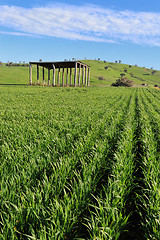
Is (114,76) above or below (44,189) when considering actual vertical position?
above

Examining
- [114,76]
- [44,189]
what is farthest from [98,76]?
[44,189]

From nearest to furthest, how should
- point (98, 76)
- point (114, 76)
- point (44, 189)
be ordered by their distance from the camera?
point (44, 189) < point (98, 76) < point (114, 76)

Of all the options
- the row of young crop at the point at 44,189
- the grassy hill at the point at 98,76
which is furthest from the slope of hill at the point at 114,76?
the row of young crop at the point at 44,189

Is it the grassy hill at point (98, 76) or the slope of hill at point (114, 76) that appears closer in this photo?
the grassy hill at point (98, 76)

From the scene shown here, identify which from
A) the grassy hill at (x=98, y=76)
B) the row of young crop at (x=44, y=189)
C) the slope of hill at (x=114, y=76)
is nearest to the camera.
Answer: the row of young crop at (x=44, y=189)

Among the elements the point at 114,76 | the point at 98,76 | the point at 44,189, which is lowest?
the point at 44,189

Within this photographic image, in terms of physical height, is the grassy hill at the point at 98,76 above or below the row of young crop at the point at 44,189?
above

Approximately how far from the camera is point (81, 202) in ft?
9.61

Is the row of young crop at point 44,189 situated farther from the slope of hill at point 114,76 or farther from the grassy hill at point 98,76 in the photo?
the slope of hill at point 114,76

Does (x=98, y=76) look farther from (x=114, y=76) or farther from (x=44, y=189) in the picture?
(x=44, y=189)

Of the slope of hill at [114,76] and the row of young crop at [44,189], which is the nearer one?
the row of young crop at [44,189]

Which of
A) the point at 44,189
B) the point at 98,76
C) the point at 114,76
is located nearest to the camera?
the point at 44,189

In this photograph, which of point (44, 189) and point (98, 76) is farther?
point (98, 76)

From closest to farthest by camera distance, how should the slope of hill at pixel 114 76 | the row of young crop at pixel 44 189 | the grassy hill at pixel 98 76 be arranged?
the row of young crop at pixel 44 189, the grassy hill at pixel 98 76, the slope of hill at pixel 114 76
